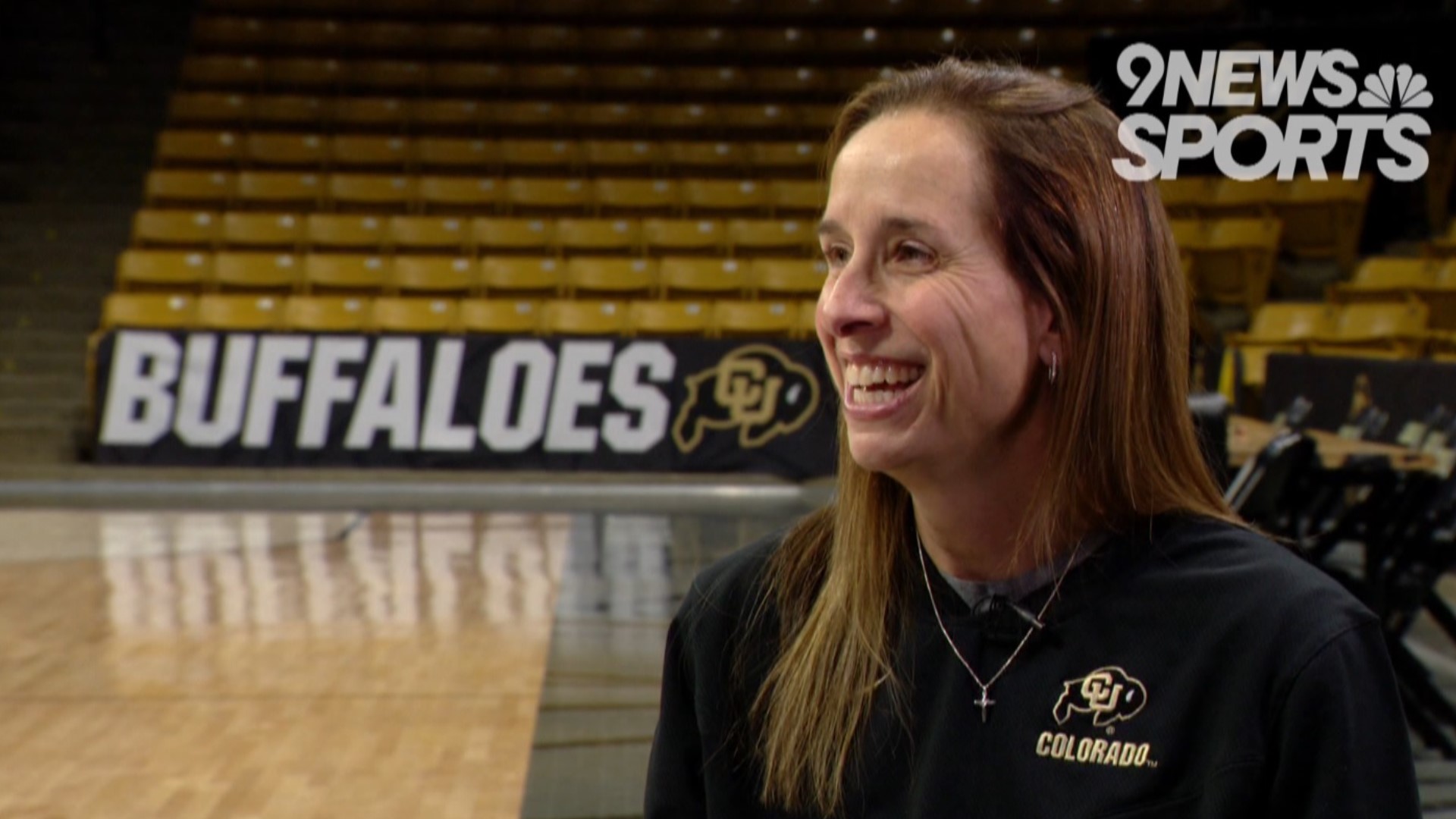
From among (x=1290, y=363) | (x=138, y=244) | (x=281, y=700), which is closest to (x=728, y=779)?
(x=281, y=700)

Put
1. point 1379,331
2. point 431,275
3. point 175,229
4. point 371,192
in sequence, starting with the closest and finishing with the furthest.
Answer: point 1379,331 < point 431,275 < point 175,229 < point 371,192

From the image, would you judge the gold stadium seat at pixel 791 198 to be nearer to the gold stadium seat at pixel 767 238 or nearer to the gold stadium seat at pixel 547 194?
the gold stadium seat at pixel 767 238

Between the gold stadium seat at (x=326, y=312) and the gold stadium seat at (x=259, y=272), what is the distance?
63 centimetres

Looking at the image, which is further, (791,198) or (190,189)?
(791,198)

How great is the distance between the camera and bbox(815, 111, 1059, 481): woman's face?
1.14m

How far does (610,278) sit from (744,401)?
6.25ft

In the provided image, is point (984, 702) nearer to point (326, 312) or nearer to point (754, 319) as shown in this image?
point (754, 319)

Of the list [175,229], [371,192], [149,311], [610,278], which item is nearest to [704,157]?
[610,278]

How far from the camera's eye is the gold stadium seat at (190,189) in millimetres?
12398

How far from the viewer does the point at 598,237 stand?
12.0 m

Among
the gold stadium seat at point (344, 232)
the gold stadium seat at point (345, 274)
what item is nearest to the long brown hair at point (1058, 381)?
the gold stadium seat at point (345, 274)

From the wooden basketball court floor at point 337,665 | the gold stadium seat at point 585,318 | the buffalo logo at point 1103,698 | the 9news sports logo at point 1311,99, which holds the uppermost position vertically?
the 9news sports logo at point 1311,99

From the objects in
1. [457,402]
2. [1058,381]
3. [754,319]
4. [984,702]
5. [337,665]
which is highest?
[1058,381]

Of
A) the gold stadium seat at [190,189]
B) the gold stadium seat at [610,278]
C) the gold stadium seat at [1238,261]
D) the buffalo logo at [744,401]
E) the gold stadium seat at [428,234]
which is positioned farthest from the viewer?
the gold stadium seat at [190,189]
